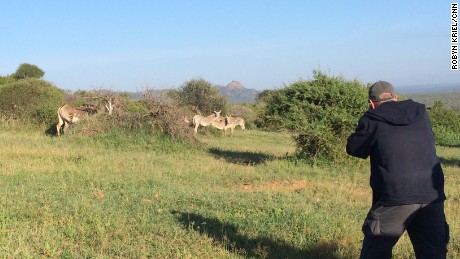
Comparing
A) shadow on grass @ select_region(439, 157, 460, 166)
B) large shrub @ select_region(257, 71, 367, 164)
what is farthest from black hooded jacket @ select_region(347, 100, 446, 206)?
shadow on grass @ select_region(439, 157, 460, 166)

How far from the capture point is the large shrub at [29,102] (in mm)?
20250

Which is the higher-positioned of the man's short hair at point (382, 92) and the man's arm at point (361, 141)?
the man's short hair at point (382, 92)

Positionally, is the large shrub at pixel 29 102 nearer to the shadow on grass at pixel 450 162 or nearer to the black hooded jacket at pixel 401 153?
the shadow on grass at pixel 450 162

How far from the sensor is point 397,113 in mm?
3475

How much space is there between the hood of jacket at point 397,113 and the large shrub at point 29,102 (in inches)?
736

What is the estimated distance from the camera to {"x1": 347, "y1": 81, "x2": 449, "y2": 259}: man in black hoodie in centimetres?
343

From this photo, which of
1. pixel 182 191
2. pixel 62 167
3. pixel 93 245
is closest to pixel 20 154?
pixel 62 167

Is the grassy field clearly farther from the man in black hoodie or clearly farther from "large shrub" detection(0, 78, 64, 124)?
"large shrub" detection(0, 78, 64, 124)

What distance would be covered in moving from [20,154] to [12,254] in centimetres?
761

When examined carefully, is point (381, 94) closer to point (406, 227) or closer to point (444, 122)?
point (406, 227)

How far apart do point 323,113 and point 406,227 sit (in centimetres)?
910

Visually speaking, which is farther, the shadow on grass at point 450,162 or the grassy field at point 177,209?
the shadow on grass at point 450,162

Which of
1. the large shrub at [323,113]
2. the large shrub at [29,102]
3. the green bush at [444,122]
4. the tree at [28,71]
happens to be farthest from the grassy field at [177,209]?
the tree at [28,71]

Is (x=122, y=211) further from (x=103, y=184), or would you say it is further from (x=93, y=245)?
(x=103, y=184)
